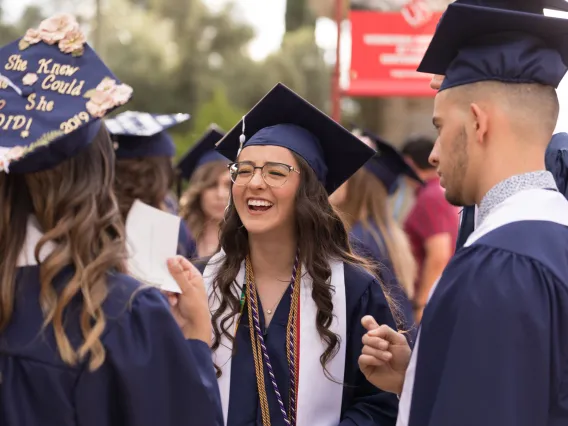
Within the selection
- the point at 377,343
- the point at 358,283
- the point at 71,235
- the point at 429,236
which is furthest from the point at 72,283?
the point at 429,236

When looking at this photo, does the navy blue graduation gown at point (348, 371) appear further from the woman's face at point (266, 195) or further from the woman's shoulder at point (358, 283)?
the woman's face at point (266, 195)

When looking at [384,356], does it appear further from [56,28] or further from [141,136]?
[141,136]

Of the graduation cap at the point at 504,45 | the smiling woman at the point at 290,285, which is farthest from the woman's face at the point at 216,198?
the graduation cap at the point at 504,45

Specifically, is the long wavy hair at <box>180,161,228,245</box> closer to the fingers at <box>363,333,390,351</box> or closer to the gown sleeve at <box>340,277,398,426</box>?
the gown sleeve at <box>340,277,398,426</box>

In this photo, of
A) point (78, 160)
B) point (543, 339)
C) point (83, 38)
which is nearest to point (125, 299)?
point (78, 160)

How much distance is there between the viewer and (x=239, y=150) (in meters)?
3.44

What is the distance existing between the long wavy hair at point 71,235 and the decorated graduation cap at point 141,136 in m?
2.74

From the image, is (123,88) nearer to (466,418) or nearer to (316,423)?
(466,418)

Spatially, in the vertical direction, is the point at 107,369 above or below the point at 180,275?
below

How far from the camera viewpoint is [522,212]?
2.24 m

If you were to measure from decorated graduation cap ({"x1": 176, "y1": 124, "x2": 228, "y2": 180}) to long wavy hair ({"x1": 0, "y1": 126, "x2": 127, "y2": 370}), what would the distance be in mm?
3527

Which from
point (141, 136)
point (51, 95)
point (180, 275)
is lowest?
point (180, 275)

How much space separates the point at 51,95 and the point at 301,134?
4.76 ft

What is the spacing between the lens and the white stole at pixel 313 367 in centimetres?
303
